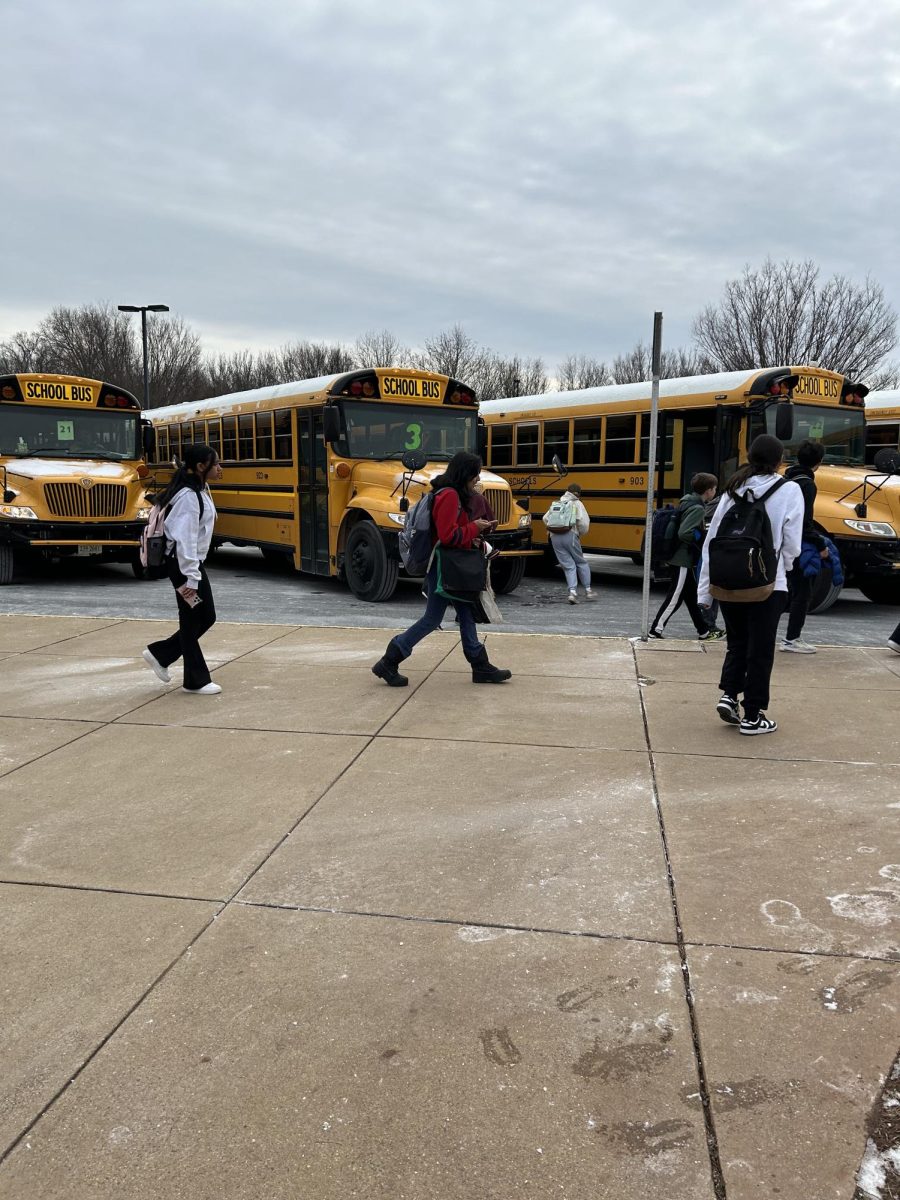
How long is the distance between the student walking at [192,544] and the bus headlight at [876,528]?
6975 mm

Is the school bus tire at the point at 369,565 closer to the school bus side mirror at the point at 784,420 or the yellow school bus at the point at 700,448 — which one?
the yellow school bus at the point at 700,448

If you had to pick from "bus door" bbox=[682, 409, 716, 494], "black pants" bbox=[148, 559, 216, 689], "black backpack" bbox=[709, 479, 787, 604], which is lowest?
"black pants" bbox=[148, 559, 216, 689]

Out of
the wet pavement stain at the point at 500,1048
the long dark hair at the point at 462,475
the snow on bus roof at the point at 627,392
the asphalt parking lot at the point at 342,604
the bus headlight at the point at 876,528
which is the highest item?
the snow on bus roof at the point at 627,392

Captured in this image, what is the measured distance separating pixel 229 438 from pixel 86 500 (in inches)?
101

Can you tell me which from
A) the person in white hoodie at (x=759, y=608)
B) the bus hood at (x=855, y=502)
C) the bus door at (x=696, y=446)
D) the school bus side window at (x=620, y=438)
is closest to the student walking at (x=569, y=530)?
the school bus side window at (x=620, y=438)

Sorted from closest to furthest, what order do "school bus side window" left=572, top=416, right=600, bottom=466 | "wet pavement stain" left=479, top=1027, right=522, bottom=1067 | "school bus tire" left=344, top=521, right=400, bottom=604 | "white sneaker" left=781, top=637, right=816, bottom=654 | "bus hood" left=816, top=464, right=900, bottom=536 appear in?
1. "wet pavement stain" left=479, top=1027, right=522, bottom=1067
2. "white sneaker" left=781, top=637, right=816, bottom=654
3. "bus hood" left=816, top=464, right=900, bottom=536
4. "school bus tire" left=344, top=521, right=400, bottom=604
5. "school bus side window" left=572, top=416, right=600, bottom=466

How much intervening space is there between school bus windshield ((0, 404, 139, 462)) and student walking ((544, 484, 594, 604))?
6.18 meters

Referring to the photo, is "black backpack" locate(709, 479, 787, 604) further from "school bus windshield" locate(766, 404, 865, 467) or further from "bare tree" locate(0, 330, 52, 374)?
"bare tree" locate(0, 330, 52, 374)

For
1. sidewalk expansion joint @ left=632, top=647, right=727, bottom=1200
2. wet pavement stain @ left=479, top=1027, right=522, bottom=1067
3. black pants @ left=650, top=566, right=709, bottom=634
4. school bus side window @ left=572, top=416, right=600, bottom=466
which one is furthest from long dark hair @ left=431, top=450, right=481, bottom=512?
school bus side window @ left=572, top=416, right=600, bottom=466

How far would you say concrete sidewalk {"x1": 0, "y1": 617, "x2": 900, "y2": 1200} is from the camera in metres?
2.03

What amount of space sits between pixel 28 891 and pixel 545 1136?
203 cm

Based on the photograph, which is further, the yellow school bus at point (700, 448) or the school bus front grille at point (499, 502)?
the school bus front grille at point (499, 502)

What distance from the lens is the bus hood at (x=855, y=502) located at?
9.95 meters

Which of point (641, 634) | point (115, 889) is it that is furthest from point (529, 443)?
point (115, 889)
